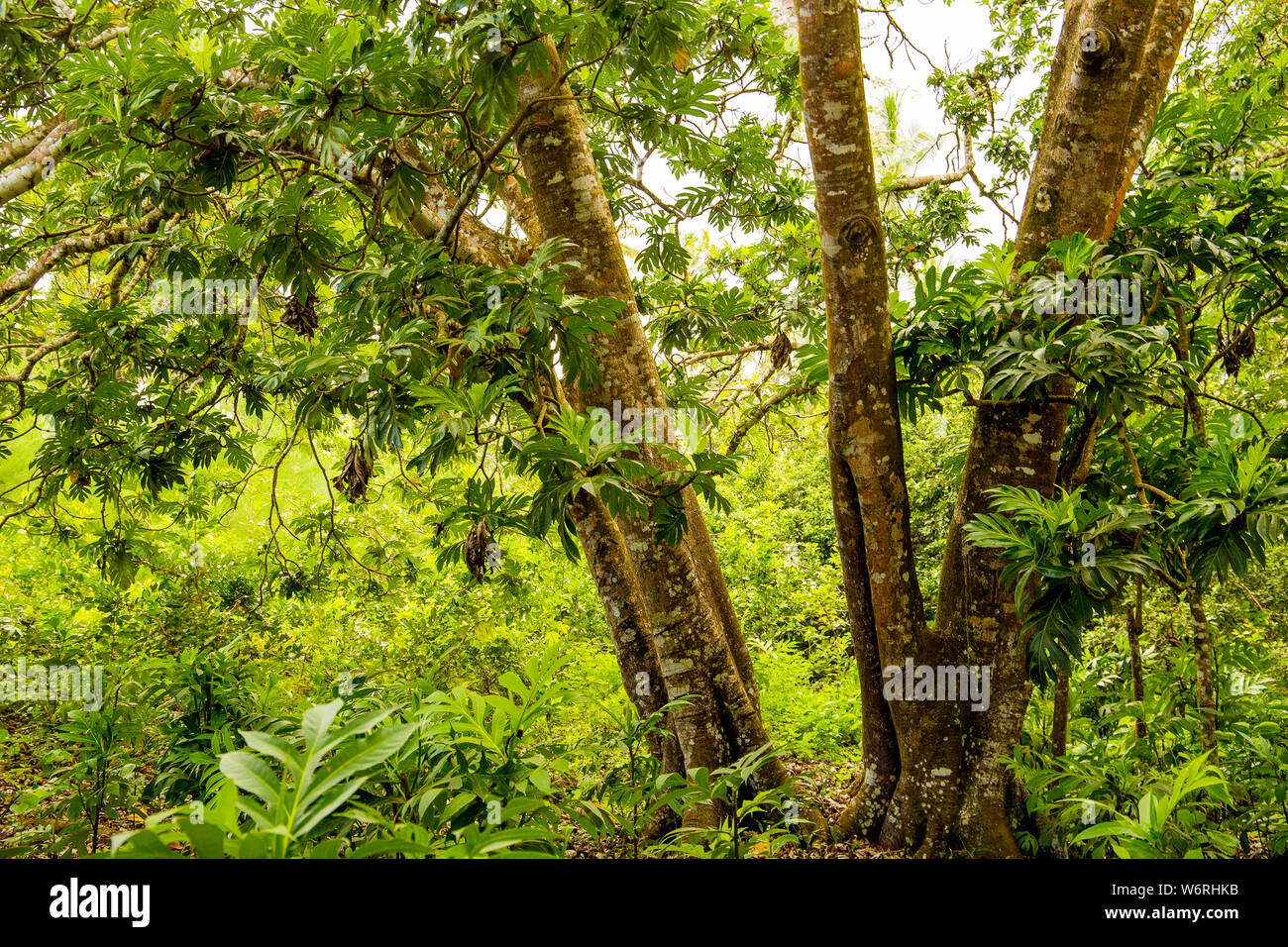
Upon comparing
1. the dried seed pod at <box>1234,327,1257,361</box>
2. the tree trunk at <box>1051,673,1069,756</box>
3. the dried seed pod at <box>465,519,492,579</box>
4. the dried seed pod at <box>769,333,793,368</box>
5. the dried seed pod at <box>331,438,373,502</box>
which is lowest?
the tree trunk at <box>1051,673,1069,756</box>

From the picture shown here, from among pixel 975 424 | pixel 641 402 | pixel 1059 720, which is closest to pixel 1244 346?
pixel 975 424

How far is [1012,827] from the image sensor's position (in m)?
2.24

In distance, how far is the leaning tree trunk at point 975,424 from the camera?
7.04 ft

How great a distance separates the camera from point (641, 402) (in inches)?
96.3

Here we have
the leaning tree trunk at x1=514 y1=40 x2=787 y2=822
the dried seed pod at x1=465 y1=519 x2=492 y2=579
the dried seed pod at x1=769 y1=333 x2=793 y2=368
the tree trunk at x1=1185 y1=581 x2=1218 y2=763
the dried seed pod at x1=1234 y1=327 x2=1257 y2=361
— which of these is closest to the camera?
the dried seed pod at x1=465 y1=519 x2=492 y2=579

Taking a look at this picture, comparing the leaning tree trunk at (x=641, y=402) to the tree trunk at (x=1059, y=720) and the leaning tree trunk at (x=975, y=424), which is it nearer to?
the leaning tree trunk at (x=975, y=424)

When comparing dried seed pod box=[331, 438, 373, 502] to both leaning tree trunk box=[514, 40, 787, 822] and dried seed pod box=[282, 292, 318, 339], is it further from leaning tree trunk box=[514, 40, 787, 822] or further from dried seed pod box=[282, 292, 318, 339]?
leaning tree trunk box=[514, 40, 787, 822]

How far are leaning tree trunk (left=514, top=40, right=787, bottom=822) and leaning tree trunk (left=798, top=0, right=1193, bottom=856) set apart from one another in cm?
53

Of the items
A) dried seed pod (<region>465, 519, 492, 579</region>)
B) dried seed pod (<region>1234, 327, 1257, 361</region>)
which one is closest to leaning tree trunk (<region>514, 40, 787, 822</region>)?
dried seed pod (<region>465, 519, 492, 579</region>)

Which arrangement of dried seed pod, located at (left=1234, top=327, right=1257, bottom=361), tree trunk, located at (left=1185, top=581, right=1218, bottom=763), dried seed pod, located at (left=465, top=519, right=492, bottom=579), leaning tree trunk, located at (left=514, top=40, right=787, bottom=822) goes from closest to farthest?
dried seed pod, located at (left=465, top=519, right=492, bottom=579) → tree trunk, located at (left=1185, top=581, right=1218, bottom=763) → dried seed pod, located at (left=1234, top=327, right=1257, bottom=361) → leaning tree trunk, located at (left=514, top=40, right=787, bottom=822)

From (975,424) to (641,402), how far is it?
1.10 m

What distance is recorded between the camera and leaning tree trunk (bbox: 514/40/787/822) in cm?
235

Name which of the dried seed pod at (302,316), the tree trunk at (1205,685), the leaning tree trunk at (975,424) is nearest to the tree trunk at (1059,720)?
the leaning tree trunk at (975,424)

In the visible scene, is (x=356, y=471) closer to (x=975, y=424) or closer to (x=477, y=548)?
(x=477, y=548)
